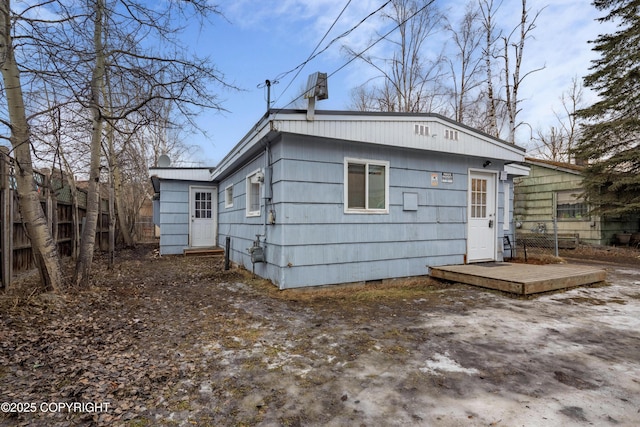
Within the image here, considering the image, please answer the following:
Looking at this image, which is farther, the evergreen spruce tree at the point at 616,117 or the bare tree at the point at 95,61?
the evergreen spruce tree at the point at 616,117

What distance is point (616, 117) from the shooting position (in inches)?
425

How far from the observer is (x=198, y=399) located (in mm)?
2070

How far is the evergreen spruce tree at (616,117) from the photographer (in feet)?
33.3

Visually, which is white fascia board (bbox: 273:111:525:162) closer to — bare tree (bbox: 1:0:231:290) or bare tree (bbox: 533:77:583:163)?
bare tree (bbox: 1:0:231:290)

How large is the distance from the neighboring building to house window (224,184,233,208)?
978 cm

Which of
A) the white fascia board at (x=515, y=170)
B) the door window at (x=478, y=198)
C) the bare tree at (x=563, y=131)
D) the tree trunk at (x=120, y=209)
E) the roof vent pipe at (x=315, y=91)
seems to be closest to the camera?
the roof vent pipe at (x=315, y=91)

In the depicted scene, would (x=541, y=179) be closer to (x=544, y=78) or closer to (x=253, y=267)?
(x=544, y=78)

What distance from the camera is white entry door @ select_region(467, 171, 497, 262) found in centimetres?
661

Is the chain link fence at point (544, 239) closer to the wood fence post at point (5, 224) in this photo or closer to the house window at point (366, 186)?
the house window at point (366, 186)

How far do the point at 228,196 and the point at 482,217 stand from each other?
6227 millimetres

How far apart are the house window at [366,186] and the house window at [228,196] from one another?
4079 millimetres

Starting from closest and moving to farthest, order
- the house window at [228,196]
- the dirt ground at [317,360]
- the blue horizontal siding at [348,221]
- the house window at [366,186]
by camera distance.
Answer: the dirt ground at [317,360] < the blue horizontal siding at [348,221] < the house window at [366,186] < the house window at [228,196]


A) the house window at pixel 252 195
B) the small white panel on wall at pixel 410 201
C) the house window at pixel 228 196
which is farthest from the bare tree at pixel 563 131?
the house window at pixel 252 195

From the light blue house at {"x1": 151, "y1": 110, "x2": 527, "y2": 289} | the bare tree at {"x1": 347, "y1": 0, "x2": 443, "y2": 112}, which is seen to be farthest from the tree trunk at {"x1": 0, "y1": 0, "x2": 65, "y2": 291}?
the bare tree at {"x1": 347, "y1": 0, "x2": 443, "y2": 112}
